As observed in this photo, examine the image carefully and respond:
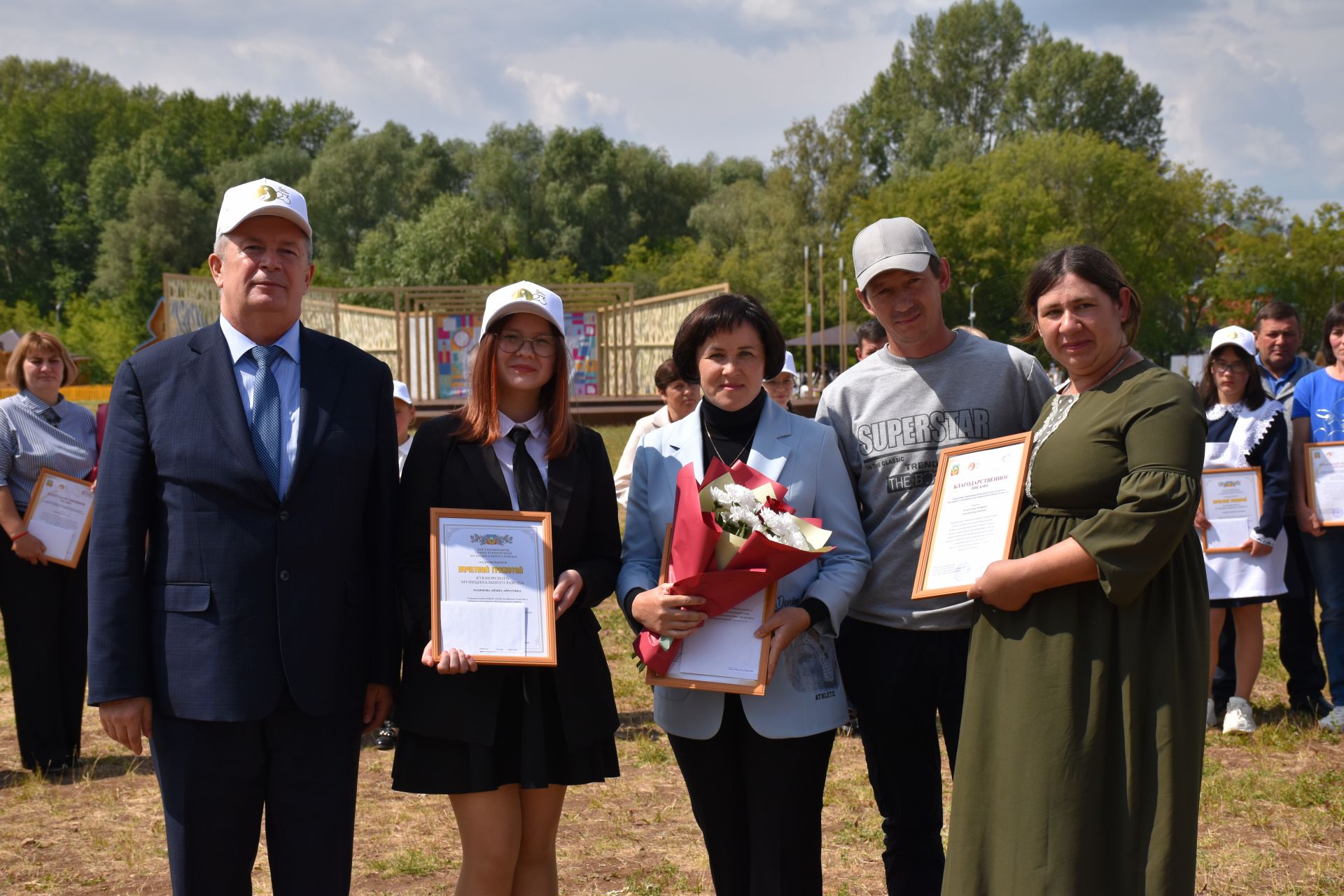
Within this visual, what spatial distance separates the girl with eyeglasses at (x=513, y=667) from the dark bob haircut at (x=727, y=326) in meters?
0.42

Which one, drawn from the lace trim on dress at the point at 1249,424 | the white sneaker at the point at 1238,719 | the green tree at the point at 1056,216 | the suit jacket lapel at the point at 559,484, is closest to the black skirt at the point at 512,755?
the suit jacket lapel at the point at 559,484

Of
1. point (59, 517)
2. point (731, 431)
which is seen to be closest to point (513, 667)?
point (731, 431)

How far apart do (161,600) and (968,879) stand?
2.44 m

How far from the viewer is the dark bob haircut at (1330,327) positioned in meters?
6.89

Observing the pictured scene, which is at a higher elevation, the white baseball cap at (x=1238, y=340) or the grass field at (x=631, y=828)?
the white baseball cap at (x=1238, y=340)

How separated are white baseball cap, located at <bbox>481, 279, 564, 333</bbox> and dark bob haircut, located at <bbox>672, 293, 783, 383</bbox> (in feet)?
1.37

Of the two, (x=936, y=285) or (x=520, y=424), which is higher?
(x=936, y=285)

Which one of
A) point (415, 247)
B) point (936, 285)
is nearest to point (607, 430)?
point (936, 285)

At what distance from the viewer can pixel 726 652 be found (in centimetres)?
342

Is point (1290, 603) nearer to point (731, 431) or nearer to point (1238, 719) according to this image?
point (1238, 719)

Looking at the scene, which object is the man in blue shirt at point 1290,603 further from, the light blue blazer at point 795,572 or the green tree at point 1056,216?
the green tree at point 1056,216

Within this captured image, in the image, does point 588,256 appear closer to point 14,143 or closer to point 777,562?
point 14,143

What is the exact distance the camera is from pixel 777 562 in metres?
3.31

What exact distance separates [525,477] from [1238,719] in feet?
17.3
